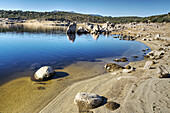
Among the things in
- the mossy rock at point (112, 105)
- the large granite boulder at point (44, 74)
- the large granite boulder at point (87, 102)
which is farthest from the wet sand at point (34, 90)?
the mossy rock at point (112, 105)

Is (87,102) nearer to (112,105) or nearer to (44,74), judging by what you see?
(112,105)

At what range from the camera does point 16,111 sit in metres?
7.86

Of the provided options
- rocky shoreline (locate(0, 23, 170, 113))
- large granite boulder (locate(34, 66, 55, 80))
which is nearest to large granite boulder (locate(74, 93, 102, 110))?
rocky shoreline (locate(0, 23, 170, 113))

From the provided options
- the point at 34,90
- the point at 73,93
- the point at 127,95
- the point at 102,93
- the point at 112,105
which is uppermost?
the point at 127,95

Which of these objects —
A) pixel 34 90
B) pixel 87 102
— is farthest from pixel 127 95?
pixel 34 90

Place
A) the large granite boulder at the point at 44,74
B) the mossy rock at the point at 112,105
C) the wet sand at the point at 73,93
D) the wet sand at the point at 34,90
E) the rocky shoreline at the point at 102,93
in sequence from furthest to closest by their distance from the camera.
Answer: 1. the large granite boulder at the point at 44,74
2. the wet sand at the point at 34,90
3. the wet sand at the point at 73,93
4. the rocky shoreline at the point at 102,93
5. the mossy rock at the point at 112,105

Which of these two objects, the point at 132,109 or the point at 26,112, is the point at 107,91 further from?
the point at 26,112

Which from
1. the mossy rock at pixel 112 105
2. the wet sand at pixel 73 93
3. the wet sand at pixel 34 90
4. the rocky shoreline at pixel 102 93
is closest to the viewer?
the mossy rock at pixel 112 105

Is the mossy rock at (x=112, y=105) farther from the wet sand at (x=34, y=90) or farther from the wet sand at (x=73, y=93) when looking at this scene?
the wet sand at (x=34, y=90)

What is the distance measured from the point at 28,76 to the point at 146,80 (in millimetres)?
11494

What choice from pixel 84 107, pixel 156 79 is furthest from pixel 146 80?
pixel 84 107

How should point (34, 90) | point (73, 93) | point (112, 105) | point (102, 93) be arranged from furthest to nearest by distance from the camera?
point (34, 90) < point (73, 93) < point (102, 93) < point (112, 105)

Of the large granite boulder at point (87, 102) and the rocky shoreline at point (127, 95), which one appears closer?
the rocky shoreline at point (127, 95)

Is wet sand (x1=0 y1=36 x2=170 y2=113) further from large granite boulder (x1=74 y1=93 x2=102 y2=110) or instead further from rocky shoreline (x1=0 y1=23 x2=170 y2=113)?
large granite boulder (x1=74 y1=93 x2=102 y2=110)
